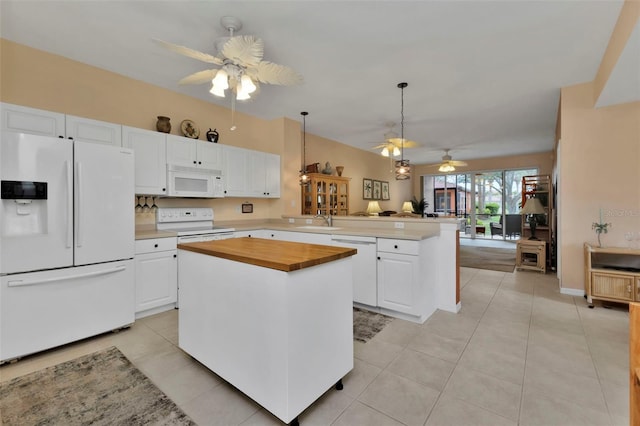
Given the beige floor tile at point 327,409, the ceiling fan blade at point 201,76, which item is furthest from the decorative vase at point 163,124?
the beige floor tile at point 327,409

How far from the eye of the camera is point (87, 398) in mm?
1783

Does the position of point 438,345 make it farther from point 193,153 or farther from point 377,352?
point 193,153

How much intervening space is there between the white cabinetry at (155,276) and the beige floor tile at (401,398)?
2378 mm

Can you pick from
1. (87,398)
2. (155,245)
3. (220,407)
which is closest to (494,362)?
(220,407)

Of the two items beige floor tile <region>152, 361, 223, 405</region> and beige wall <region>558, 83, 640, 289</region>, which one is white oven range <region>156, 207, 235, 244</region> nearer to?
beige floor tile <region>152, 361, 223, 405</region>

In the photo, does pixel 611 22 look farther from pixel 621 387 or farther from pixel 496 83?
pixel 621 387

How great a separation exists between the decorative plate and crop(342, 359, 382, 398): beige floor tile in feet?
11.2

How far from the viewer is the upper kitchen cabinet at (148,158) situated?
3.14 metres

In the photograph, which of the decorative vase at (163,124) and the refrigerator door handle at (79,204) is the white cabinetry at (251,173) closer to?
the decorative vase at (163,124)

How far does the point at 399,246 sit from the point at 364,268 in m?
0.50

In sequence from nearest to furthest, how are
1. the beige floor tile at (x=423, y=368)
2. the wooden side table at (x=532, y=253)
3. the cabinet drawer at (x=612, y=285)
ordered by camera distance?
the beige floor tile at (x=423, y=368) → the cabinet drawer at (x=612, y=285) → the wooden side table at (x=532, y=253)

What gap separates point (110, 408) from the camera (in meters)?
1.70

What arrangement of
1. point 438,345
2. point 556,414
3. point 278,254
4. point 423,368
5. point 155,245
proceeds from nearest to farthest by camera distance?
1. point 556,414
2. point 278,254
3. point 423,368
4. point 438,345
5. point 155,245

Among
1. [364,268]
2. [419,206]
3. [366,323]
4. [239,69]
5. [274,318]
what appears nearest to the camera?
[274,318]
